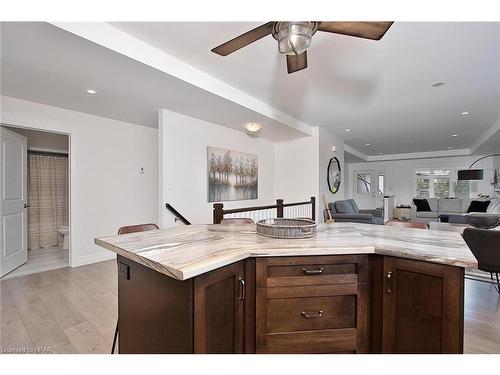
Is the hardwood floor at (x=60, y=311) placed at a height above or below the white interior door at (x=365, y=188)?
below

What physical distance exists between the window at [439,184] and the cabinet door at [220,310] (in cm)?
1025

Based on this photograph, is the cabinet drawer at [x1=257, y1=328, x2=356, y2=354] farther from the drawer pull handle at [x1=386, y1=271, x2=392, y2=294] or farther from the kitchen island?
the drawer pull handle at [x1=386, y1=271, x2=392, y2=294]

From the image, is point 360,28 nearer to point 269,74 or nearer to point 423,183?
point 269,74

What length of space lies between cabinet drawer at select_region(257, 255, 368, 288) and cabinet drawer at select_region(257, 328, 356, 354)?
10.2 inches

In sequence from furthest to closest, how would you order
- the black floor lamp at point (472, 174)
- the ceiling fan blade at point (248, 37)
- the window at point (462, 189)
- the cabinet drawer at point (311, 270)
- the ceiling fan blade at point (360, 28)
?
1. the window at point (462, 189)
2. the black floor lamp at point (472, 174)
3. the ceiling fan blade at point (248, 37)
4. the ceiling fan blade at point (360, 28)
5. the cabinet drawer at point (311, 270)

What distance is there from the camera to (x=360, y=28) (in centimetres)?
144

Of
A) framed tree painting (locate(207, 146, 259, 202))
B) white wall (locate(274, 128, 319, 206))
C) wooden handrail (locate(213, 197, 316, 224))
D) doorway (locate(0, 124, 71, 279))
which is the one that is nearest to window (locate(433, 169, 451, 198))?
white wall (locate(274, 128, 319, 206))

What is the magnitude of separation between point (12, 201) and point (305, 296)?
414cm

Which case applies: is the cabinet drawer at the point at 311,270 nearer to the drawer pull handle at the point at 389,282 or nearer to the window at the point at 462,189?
the drawer pull handle at the point at 389,282

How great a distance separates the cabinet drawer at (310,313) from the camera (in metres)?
1.25

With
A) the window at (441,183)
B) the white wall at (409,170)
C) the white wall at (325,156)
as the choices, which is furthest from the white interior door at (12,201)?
the window at (441,183)

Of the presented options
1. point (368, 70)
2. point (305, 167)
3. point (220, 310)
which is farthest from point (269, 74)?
point (305, 167)

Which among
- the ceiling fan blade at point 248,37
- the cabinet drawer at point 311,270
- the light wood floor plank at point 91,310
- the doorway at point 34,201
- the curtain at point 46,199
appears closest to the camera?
the cabinet drawer at point 311,270
